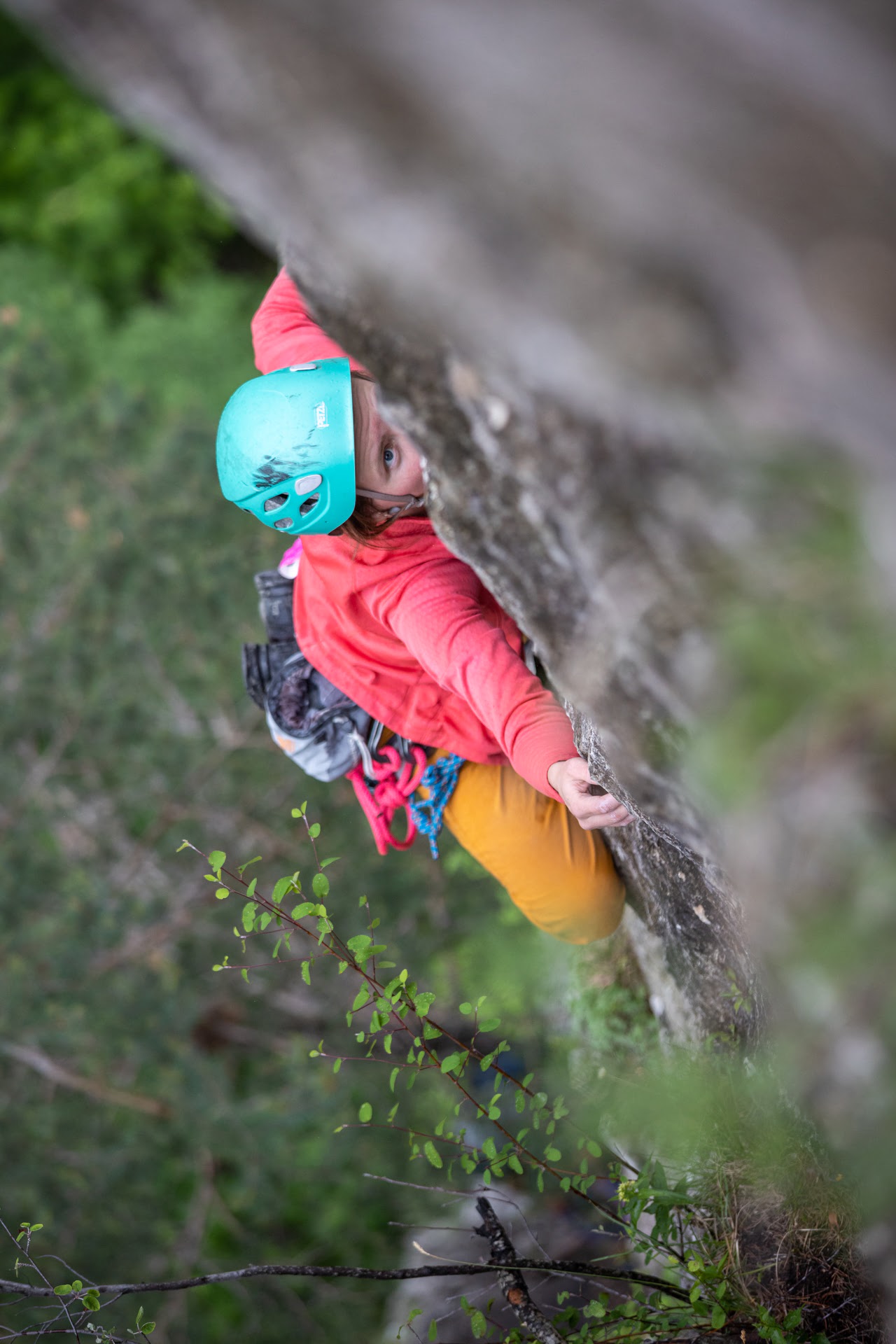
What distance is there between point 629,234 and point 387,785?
6.50 feet

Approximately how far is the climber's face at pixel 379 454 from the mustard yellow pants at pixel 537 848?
0.79 metres

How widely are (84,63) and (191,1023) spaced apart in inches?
158

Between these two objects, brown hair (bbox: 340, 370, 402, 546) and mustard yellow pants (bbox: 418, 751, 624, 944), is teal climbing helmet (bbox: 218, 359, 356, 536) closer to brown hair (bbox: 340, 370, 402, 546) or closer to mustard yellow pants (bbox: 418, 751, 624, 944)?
brown hair (bbox: 340, 370, 402, 546)

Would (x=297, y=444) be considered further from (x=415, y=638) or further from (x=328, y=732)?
(x=328, y=732)

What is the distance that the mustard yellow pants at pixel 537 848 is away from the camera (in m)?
2.52

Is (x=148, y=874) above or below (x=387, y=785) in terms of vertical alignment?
below

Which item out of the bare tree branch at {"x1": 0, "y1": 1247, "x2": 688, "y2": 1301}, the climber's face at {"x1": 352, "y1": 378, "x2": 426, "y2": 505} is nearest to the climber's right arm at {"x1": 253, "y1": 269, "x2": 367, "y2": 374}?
the climber's face at {"x1": 352, "y1": 378, "x2": 426, "y2": 505}

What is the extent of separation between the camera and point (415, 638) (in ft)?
6.75

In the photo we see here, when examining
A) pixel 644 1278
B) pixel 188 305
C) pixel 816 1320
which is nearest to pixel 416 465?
pixel 644 1278

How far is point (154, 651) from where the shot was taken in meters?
4.30

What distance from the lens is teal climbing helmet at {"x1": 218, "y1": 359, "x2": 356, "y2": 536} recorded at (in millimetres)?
2031

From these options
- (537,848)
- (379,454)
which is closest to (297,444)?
(379,454)

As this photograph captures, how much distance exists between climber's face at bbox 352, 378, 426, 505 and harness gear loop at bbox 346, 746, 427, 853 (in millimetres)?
795

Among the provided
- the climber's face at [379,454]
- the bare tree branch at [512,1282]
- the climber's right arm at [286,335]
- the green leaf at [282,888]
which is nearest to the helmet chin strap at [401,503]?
the climber's face at [379,454]
